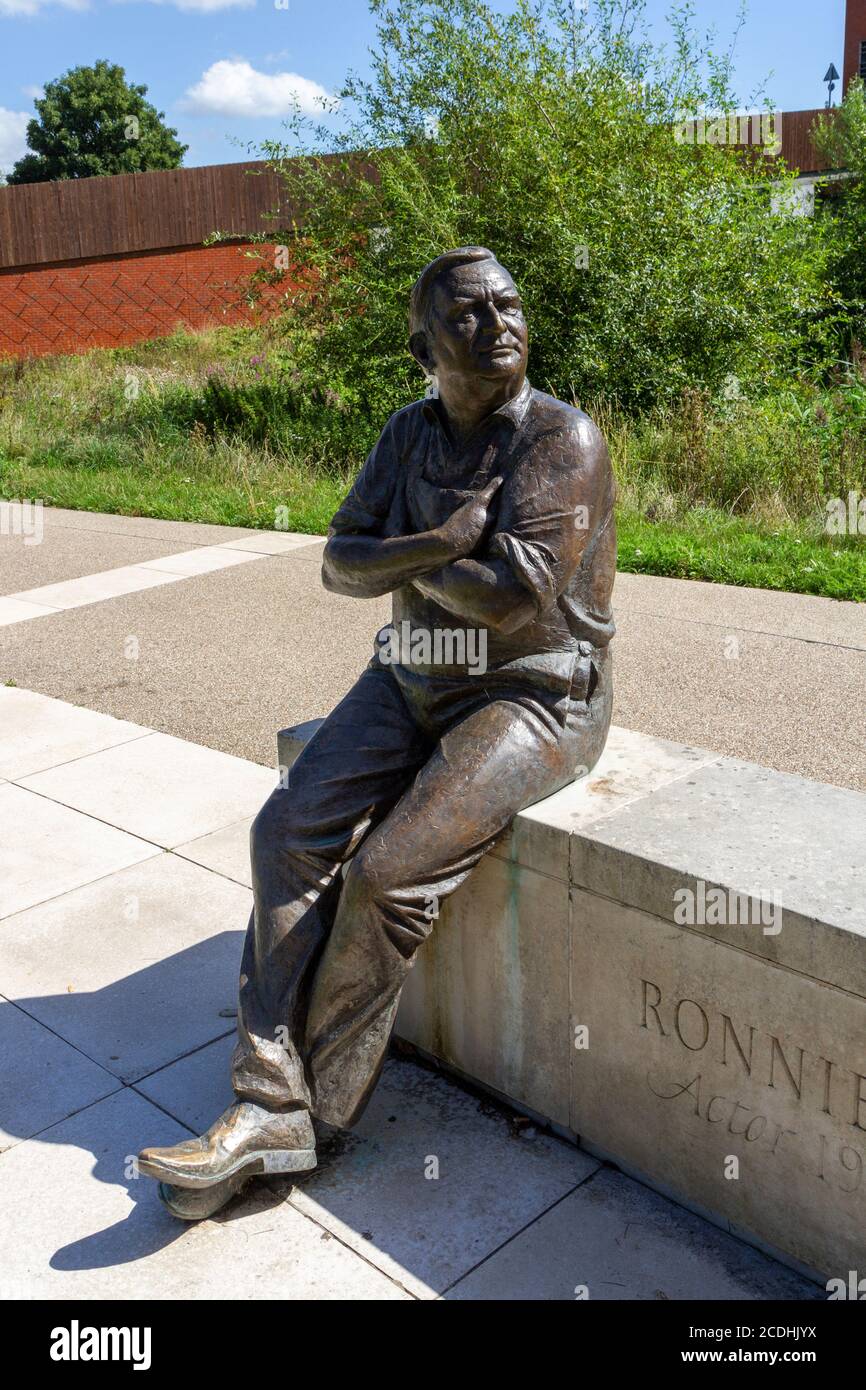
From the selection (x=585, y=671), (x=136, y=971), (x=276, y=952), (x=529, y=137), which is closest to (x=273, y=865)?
(x=276, y=952)

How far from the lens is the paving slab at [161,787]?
5270 mm

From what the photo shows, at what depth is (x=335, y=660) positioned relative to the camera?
7.78 meters

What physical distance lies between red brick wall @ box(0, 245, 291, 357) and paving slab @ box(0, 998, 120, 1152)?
26.0m

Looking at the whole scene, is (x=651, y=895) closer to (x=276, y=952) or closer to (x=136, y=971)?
(x=276, y=952)

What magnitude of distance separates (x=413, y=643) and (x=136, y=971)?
1.62 meters

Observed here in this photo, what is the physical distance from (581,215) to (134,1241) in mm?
12019

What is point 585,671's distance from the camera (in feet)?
10.6

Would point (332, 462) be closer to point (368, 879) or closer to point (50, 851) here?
point (50, 851)

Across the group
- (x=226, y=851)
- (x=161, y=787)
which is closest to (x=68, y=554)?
(x=161, y=787)

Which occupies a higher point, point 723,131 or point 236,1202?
point 723,131

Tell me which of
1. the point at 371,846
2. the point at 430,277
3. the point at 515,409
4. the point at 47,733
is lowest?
the point at 47,733

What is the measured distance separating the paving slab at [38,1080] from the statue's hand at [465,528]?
183 centimetres

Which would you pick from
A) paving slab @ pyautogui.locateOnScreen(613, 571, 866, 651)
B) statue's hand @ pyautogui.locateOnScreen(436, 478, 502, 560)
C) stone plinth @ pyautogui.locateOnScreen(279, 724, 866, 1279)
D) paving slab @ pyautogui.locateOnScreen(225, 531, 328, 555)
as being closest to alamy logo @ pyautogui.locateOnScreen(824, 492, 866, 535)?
paving slab @ pyautogui.locateOnScreen(613, 571, 866, 651)

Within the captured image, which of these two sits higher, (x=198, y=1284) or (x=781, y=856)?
(x=781, y=856)
